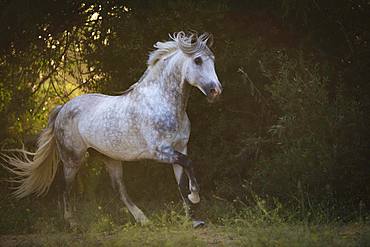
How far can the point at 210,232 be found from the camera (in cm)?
812

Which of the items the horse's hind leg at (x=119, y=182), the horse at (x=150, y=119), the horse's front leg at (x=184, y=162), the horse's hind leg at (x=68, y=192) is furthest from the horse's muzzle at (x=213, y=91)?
the horse's hind leg at (x=68, y=192)

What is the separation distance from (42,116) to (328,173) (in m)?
6.49

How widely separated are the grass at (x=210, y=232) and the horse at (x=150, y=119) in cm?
37

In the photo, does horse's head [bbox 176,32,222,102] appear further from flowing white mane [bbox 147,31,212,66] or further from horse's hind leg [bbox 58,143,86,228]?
horse's hind leg [bbox 58,143,86,228]

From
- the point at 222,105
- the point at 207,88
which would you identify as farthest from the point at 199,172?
the point at 207,88

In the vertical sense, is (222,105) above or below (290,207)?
above

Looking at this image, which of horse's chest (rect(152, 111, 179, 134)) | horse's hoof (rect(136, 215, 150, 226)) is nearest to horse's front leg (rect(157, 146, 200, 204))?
horse's chest (rect(152, 111, 179, 134))

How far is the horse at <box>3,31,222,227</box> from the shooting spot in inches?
343

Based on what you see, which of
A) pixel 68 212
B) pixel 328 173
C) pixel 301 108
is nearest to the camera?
pixel 328 173

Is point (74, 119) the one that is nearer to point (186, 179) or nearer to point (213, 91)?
point (186, 179)

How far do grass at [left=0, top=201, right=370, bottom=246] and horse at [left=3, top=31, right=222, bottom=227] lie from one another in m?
0.37

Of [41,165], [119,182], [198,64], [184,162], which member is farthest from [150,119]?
[41,165]

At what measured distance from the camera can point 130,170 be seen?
39.2ft

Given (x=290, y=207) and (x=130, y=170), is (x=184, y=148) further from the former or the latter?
(x=130, y=170)
